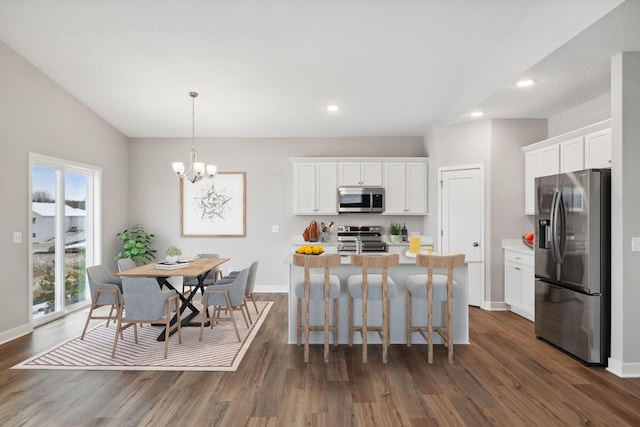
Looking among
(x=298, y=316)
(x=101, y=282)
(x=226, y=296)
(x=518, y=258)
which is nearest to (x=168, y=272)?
(x=226, y=296)

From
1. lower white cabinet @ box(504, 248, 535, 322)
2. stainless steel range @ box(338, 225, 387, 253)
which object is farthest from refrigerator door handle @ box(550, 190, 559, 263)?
stainless steel range @ box(338, 225, 387, 253)

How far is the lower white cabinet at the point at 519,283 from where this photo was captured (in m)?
4.52

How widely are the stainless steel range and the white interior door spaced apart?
103cm

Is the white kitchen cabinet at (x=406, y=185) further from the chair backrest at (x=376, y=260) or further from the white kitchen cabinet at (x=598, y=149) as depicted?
the chair backrest at (x=376, y=260)

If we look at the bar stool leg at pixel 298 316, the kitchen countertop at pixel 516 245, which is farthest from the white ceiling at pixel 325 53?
the bar stool leg at pixel 298 316

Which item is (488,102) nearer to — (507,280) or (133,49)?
(507,280)

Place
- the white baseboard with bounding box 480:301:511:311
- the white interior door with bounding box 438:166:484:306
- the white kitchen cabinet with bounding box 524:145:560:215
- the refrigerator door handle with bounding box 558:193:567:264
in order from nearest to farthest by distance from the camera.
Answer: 1. the refrigerator door handle with bounding box 558:193:567:264
2. the white kitchen cabinet with bounding box 524:145:560:215
3. the white baseboard with bounding box 480:301:511:311
4. the white interior door with bounding box 438:166:484:306

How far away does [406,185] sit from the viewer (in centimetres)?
614

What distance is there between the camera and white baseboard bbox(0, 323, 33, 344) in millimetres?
3912

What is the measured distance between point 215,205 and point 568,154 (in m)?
5.26

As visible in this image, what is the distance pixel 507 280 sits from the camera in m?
5.02

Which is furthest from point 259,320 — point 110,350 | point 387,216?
point 387,216

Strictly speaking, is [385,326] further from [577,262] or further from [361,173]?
[361,173]

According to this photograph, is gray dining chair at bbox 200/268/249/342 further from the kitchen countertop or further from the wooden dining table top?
the kitchen countertop
